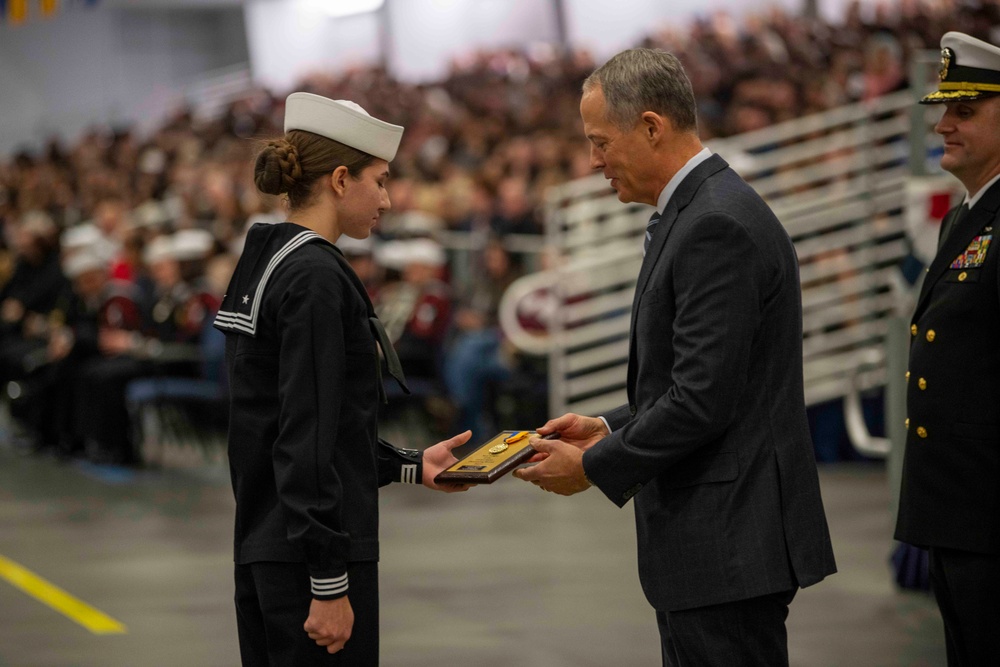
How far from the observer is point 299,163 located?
2730 mm

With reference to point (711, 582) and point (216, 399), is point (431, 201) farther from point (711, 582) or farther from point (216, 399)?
point (711, 582)

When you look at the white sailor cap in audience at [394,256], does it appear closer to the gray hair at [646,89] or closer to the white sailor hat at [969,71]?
the white sailor hat at [969,71]

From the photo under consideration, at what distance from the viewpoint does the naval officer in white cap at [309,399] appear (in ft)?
8.40

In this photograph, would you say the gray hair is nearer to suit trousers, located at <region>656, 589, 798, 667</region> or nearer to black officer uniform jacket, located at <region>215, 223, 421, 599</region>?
black officer uniform jacket, located at <region>215, 223, 421, 599</region>

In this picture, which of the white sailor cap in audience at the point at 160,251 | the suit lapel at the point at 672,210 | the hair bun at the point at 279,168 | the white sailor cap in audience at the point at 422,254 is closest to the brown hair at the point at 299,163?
the hair bun at the point at 279,168

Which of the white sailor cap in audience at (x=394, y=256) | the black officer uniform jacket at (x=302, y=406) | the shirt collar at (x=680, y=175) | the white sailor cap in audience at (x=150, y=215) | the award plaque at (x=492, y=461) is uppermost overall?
the shirt collar at (x=680, y=175)

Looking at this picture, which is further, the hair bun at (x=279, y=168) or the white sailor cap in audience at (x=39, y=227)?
the white sailor cap in audience at (x=39, y=227)

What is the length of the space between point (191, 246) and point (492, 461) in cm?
821

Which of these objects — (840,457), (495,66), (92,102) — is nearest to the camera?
(840,457)

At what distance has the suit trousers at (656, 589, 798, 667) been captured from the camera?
2.61 metres

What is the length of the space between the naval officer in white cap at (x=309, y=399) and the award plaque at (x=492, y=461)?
0.60 ft

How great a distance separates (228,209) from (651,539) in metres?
10.0

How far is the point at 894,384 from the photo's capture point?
6.05 meters

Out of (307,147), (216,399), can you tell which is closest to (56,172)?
(216,399)
